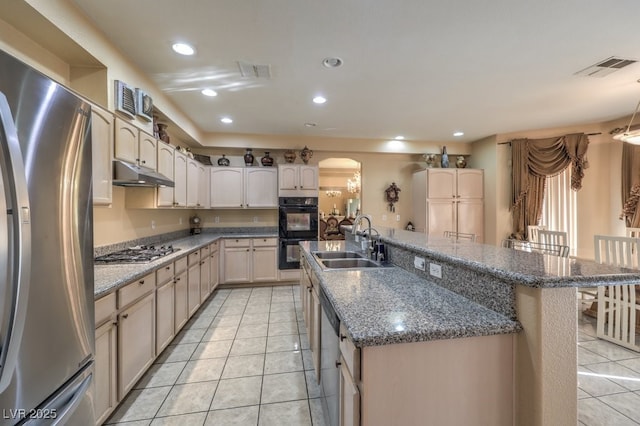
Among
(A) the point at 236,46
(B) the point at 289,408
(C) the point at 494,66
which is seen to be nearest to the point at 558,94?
(C) the point at 494,66

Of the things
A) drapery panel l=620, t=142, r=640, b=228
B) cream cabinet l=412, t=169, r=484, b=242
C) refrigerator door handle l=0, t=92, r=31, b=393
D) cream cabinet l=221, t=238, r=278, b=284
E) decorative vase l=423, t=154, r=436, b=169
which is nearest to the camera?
refrigerator door handle l=0, t=92, r=31, b=393

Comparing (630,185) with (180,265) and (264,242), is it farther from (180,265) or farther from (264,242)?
(180,265)

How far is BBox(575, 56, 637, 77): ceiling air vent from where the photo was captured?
2.47 metres

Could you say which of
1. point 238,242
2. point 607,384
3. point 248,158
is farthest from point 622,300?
point 248,158

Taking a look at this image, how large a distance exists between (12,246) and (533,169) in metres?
6.04

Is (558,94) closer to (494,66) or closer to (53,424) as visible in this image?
(494,66)

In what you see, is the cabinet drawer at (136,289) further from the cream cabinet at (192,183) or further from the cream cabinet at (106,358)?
the cream cabinet at (192,183)

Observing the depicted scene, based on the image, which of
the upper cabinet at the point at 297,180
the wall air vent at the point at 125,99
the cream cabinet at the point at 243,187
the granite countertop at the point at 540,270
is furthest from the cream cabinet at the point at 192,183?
the granite countertop at the point at 540,270

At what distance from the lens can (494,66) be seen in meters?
2.55

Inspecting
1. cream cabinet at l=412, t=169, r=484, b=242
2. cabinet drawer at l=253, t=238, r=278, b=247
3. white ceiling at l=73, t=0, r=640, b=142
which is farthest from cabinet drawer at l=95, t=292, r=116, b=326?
cream cabinet at l=412, t=169, r=484, b=242

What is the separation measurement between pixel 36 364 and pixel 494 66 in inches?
143

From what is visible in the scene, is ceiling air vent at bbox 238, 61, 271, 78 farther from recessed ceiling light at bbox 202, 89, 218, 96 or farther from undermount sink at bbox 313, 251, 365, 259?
undermount sink at bbox 313, 251, 365, 259

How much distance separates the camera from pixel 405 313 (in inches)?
46.3

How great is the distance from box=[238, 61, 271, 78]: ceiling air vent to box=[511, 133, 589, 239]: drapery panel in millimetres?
4394
